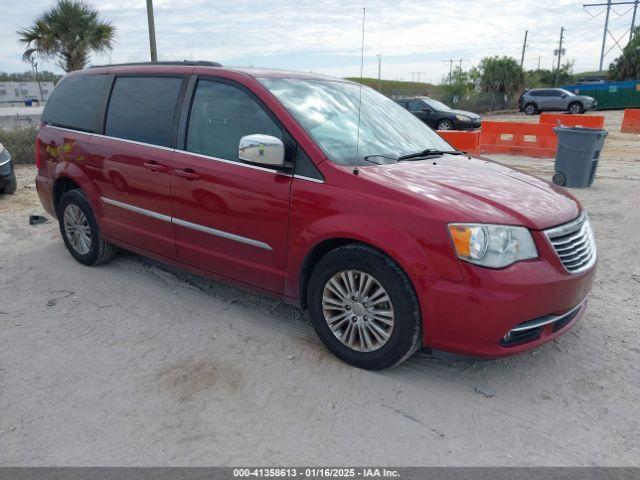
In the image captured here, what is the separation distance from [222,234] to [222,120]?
2.69ft

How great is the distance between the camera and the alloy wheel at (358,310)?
10.4 feet

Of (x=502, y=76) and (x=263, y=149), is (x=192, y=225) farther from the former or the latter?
(x=502, y=76)

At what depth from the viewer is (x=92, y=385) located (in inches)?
125

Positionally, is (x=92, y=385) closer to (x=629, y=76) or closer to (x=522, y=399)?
(x=522, y=399)

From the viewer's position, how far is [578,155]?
29.1 ft

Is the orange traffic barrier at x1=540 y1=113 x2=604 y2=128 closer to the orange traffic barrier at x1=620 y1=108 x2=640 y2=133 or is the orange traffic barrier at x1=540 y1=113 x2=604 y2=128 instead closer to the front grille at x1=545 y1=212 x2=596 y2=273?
the orange traffic barrier at x1=620 y1=108 x2=640 y2=133

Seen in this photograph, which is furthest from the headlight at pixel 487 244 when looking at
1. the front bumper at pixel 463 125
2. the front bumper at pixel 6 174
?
the front bumper at pixel 463 125

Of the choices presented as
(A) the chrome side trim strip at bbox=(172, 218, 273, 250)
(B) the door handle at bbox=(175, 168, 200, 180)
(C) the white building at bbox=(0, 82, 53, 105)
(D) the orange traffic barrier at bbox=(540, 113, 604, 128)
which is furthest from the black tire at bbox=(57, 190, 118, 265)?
(C) the white building at bbox=(0, 82, 53, 105)

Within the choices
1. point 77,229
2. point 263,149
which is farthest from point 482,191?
point 77,229

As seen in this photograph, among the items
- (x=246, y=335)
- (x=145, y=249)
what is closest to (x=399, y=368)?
(x=246, y=335)

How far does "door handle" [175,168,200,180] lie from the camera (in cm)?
387

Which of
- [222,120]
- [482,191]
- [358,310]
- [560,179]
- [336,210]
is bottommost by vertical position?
[560,179]

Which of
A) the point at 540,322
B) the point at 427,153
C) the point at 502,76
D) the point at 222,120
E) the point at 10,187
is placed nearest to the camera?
the point at 540,322

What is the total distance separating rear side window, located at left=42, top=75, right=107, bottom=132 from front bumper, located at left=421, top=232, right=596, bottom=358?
357 cm
